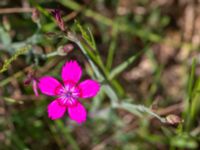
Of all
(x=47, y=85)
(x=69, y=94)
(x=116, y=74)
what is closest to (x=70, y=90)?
(x=69, y=94)

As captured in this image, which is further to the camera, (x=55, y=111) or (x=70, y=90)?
(x=70, y=90)

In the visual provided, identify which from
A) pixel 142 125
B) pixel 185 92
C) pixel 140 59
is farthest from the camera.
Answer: pixel 140 59

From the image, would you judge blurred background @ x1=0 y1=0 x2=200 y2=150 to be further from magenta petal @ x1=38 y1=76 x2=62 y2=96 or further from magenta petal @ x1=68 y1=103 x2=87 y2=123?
magenta petal @ x1=68 y1=103 x2=87 y2=123

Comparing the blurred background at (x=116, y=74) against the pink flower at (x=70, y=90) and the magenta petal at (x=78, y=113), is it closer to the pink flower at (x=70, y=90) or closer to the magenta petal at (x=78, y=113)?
the pink flower at (x=70, y=90)

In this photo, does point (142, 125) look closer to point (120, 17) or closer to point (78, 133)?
point (78, 133)

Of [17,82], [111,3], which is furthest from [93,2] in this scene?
[17,82]

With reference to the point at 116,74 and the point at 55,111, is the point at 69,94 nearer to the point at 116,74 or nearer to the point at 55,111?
the point at 55,111

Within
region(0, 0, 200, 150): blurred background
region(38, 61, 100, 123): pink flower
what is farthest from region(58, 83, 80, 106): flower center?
region(0, 0, 200, 150): blurred background
